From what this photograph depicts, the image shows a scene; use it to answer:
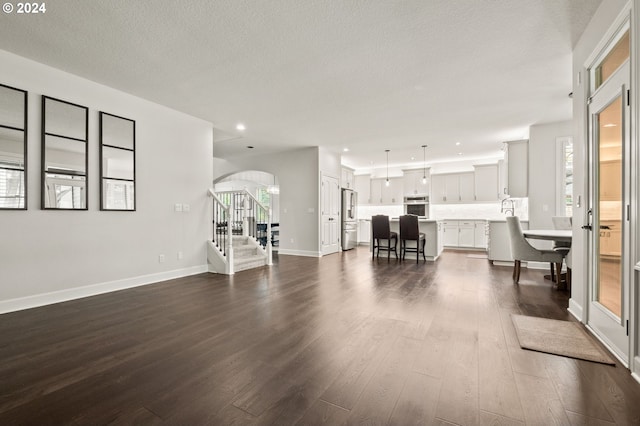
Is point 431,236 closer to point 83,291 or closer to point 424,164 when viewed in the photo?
point 424,164

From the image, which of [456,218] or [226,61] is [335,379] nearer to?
[226,61]

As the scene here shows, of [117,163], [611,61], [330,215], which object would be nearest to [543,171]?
[611,61]

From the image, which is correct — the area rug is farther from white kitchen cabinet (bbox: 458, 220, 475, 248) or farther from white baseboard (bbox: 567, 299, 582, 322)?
white kitchen cabinet (bbox: 458, 220, 475, 248)

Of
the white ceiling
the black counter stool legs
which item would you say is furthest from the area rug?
the black counter stool legs

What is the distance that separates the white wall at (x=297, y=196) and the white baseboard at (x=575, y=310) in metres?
5.17

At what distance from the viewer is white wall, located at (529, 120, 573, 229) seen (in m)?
5.57

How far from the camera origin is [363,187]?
35.0ft

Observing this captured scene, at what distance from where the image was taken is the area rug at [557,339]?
81.9 inches

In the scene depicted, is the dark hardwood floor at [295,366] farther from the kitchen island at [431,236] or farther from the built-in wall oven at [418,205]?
the built-in wall oven at [418,205]

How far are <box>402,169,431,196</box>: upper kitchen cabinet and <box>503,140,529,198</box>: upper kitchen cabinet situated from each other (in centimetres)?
328

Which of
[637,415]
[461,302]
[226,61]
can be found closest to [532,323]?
[461,302]

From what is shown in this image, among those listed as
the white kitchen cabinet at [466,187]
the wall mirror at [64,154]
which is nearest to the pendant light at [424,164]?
the white kitchen cabinet at [466,187]

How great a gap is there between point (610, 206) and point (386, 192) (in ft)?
26.0

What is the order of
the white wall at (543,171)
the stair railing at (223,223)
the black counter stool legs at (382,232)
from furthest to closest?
1. the black counter stool legs at (382,232)
2. the white wall at (543,171)
3. the stair railing at (223,223)
